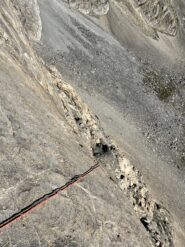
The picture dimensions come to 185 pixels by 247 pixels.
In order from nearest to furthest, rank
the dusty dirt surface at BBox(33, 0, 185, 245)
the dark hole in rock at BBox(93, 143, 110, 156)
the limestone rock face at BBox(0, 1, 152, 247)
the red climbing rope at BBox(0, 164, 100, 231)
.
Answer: the red climbing rope at BBox(0, 164, 100, 231)
the limestone rock face at BBox(0, 1, 152, 247)
the dark hole in rock at BBox(93, 143, 110, 156)
the dusty dirt surface at BBox(33, 0, 185, 245)

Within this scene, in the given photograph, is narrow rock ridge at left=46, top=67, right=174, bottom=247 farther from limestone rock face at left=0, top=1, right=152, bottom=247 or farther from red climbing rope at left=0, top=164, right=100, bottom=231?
red climbing rope at left=0, top=164, right=100, bottom=231

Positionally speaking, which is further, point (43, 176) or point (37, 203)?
point (43, 176)

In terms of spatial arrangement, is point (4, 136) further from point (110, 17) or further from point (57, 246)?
point (110, 17)

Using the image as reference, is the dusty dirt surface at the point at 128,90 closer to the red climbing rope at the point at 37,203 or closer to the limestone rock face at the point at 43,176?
the limestone rock face at the point at 43,176

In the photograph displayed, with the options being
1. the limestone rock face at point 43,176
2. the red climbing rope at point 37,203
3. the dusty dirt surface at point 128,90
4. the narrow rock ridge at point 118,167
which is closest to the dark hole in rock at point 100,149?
the narrow rock ridge at point 118,167

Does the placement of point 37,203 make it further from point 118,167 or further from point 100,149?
point 118,167

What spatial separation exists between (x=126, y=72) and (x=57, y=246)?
28.7 meters

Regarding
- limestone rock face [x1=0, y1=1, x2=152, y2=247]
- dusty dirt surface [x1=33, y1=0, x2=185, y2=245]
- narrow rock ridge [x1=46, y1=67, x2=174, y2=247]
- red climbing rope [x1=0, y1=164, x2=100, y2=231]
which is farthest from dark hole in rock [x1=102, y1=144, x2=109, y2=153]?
red climbing rope [x1=0, y1=164, x2=100, y2=231]

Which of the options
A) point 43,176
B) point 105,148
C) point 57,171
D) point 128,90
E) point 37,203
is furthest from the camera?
point 128,90

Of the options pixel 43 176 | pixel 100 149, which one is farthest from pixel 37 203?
pixel 100 149

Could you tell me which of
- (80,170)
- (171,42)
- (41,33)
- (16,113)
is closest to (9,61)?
(16,113)

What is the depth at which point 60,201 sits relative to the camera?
1348cm

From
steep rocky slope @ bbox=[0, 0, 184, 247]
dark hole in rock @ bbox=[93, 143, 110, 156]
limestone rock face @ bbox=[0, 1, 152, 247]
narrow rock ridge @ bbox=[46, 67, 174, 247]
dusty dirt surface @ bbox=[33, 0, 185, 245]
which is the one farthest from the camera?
dusty dirt surface @ bbox=[33, 0, 185, 245]

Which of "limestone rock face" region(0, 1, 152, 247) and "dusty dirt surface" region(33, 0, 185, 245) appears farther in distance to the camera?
"dusty dirt surface" region(33, 0, 185, 245)
